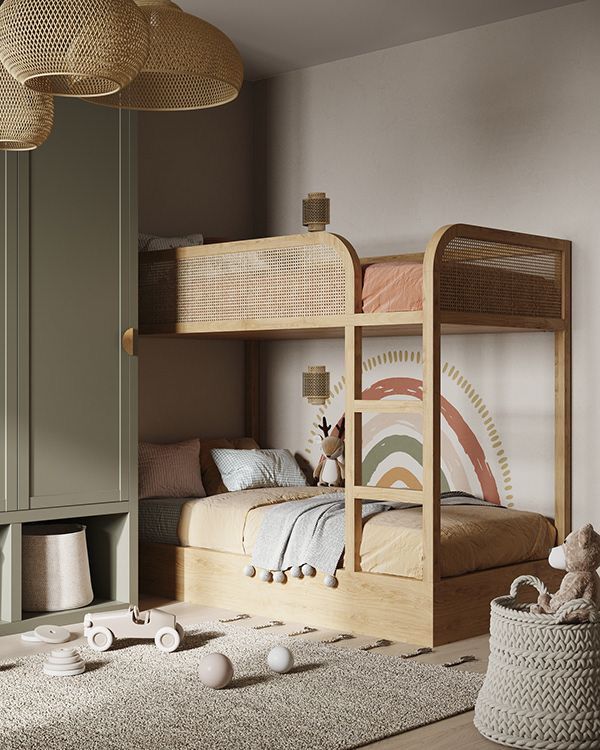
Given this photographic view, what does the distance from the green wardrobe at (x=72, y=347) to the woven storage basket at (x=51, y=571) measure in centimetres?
7

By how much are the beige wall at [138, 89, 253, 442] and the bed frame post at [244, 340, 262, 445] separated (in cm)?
3

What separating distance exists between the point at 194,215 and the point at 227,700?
306cm

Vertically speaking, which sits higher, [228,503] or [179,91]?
[179,91]

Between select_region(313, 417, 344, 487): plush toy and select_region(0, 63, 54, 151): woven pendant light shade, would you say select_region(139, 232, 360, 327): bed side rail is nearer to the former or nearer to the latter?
select_region(313, 417, 344, 487): plush toy

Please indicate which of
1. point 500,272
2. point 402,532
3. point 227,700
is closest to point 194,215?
point 500,272

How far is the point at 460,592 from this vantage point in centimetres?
400

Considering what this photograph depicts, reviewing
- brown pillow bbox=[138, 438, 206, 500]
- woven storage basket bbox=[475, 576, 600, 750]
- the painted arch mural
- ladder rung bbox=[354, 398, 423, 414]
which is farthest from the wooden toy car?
the painted arch mural

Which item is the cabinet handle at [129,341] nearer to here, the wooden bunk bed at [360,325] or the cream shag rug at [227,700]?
the wooden bunk bed at [360,325]

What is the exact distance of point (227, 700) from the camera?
3.18m

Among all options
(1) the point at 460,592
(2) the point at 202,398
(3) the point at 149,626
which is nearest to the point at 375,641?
(1) the point at 460,592

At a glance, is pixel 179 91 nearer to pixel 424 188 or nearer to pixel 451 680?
pixel 451 680

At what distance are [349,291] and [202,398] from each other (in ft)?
5.73

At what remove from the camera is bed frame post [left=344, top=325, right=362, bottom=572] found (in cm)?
411

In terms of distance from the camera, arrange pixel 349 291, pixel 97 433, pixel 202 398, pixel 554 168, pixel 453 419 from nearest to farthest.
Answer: pixel 349 291 → pixel 97 433 → pixel 554 168 → pixel 453 419 → pixel 202 398
